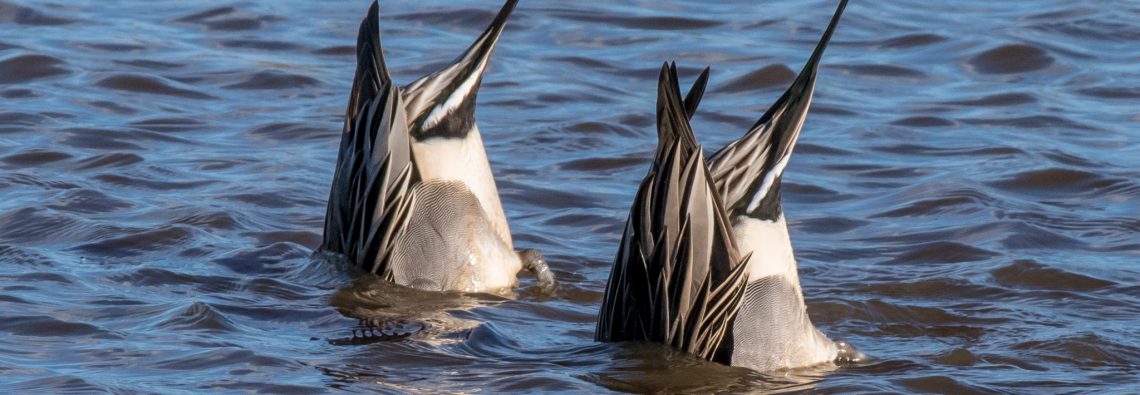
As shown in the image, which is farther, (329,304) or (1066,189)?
(1066,189)

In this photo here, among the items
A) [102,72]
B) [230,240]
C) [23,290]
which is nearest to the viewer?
[23,290]

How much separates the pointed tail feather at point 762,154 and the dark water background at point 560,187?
1.67 feet

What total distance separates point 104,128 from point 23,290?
10.0 ft

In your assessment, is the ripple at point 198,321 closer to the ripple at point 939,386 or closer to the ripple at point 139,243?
the ripple at point 139,243

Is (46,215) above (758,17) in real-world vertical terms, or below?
below

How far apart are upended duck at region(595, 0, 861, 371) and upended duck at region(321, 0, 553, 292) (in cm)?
114

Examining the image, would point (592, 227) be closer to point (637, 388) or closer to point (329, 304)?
point (329, 304)

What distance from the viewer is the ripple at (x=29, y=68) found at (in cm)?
996

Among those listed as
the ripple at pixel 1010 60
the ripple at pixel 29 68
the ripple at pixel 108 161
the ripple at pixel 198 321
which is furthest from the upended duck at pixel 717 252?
the ripple at pixel 29 68

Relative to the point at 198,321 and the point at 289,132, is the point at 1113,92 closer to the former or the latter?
the point at 289,132

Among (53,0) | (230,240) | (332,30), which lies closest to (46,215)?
(230,240)

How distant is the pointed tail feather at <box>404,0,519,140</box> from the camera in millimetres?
5953

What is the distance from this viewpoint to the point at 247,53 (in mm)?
10758

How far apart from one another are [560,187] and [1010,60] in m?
3.88
